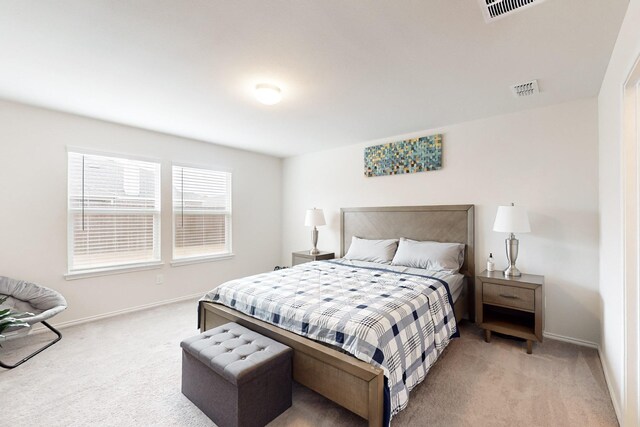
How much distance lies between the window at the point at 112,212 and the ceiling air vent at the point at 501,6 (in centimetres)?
393

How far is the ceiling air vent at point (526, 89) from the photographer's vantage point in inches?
95.1

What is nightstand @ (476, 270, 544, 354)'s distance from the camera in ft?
8.29

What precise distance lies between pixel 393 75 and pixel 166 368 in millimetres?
3021

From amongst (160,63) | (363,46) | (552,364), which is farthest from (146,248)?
(552,364)

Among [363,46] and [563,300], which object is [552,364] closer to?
[563,300]

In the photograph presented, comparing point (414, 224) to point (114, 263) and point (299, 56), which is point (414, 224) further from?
point (114, 263)

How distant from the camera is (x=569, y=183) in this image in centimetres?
278

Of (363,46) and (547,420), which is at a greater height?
(363,46)

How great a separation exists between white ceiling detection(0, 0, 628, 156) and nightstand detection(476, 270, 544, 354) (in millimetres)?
1738

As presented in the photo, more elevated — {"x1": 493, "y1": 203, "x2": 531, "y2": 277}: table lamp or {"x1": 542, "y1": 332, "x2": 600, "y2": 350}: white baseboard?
{"x1": 493, "y1": 203, "x2": 531, "y2": 277}: table lamp

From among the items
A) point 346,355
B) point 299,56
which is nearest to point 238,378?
point 346,355

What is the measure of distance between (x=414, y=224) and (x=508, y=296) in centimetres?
135

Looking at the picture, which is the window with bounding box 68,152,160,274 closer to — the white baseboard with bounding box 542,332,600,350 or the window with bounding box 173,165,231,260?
the window with bounding box 173,165,231,260

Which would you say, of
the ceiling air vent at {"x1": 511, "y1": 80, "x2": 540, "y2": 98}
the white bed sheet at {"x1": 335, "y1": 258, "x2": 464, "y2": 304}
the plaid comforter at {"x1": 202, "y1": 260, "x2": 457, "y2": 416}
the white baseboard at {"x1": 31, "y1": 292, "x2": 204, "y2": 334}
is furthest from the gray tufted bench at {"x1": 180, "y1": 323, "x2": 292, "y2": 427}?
the ceiling air vent at {"x1": 511, "y1": 80, "x2": 540, "y2": 98}
